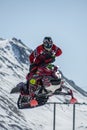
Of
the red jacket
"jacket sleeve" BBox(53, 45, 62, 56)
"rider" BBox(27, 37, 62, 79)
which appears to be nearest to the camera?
the red jacket

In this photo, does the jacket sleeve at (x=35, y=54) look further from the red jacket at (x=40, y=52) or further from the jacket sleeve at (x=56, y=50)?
the jacket sleeve at (x=56, y=50)

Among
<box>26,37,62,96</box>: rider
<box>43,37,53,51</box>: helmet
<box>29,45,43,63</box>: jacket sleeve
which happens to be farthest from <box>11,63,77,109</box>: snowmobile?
<box>43,37,53,51</box>: helmet

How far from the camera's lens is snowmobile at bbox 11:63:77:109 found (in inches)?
684

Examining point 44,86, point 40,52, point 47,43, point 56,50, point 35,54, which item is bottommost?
point 44,86

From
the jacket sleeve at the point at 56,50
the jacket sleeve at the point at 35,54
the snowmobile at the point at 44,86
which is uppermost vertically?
the jacket sleeve at the point at 56,50

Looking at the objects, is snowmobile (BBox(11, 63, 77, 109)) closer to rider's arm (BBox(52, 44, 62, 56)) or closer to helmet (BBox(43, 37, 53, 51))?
rider's arm (BBox(52, 44, 62, 56))

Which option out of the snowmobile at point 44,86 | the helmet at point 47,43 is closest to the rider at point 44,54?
the helmet at point 47,43

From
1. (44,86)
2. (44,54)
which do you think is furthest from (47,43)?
(44,86)

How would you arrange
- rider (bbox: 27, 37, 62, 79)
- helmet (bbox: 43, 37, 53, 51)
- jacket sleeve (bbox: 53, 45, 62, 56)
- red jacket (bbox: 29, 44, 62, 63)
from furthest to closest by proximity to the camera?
1. jacket sleeve (bbox: 53, 45, 62, 56)
2. helmet (bbox: 43, 37, 53, 51)
3. rider (bbox: 27, 37, 62, 79)
4. red jacket (bbox: 29, 44, 62, 63)

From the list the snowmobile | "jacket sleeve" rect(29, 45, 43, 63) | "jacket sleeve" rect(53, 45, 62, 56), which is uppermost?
"jacket sleeve" rect(53, 45, 62, 56)

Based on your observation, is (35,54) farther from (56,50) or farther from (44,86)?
(44,86)

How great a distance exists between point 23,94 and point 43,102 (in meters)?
1.07

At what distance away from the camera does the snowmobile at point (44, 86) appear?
17375 millimetres

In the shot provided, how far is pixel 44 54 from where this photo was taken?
55.8 ft
